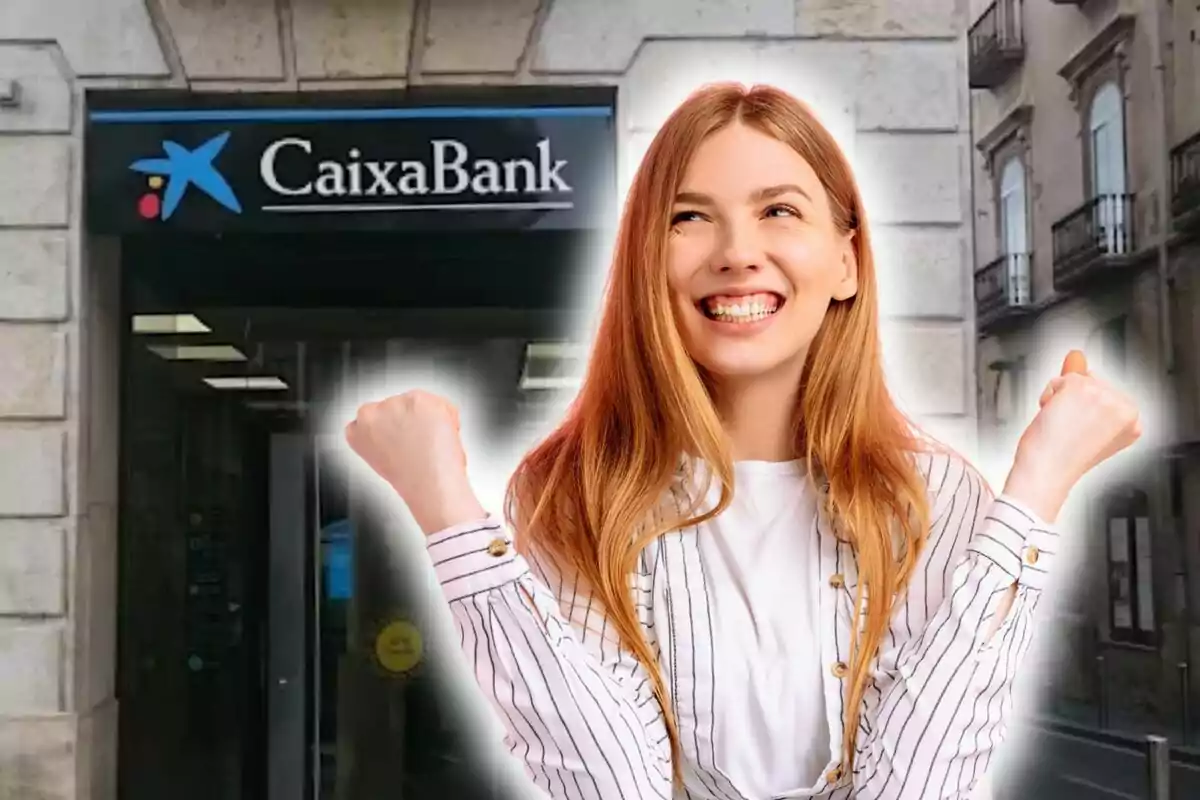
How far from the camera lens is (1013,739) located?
226 cm

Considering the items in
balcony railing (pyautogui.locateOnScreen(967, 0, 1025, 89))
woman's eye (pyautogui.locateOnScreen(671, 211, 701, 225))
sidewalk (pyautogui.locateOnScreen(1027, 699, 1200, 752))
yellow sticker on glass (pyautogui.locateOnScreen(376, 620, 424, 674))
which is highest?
balcony railing (pyautogui.locateOnScreen(967, 0, 1025, 89))

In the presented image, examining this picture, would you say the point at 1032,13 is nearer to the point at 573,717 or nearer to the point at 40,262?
the point at 573,717

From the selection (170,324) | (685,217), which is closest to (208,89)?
(170,324)

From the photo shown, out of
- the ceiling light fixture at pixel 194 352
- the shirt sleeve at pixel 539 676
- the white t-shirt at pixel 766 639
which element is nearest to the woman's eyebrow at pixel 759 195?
the white t-shirt at pixel 766 639

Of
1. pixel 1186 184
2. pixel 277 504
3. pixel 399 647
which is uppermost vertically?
pixel 1186 184

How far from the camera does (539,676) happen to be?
4.32 feet

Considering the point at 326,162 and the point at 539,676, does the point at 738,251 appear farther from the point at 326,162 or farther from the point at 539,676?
the point at 326,162

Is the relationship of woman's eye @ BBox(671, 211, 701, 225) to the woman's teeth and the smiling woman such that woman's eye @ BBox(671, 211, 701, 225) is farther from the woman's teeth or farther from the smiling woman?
the woman's teeth

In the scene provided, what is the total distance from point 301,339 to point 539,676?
5.03ft

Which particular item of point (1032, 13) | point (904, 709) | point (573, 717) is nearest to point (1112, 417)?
point (904, 709)

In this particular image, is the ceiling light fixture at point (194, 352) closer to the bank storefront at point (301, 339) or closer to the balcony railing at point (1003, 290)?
the bank storefront at point (301, 339)

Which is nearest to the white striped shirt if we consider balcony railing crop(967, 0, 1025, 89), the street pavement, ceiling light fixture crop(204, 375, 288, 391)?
the street pavement

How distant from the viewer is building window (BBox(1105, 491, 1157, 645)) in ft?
7.47

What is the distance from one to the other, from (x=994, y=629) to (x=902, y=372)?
1.04m
